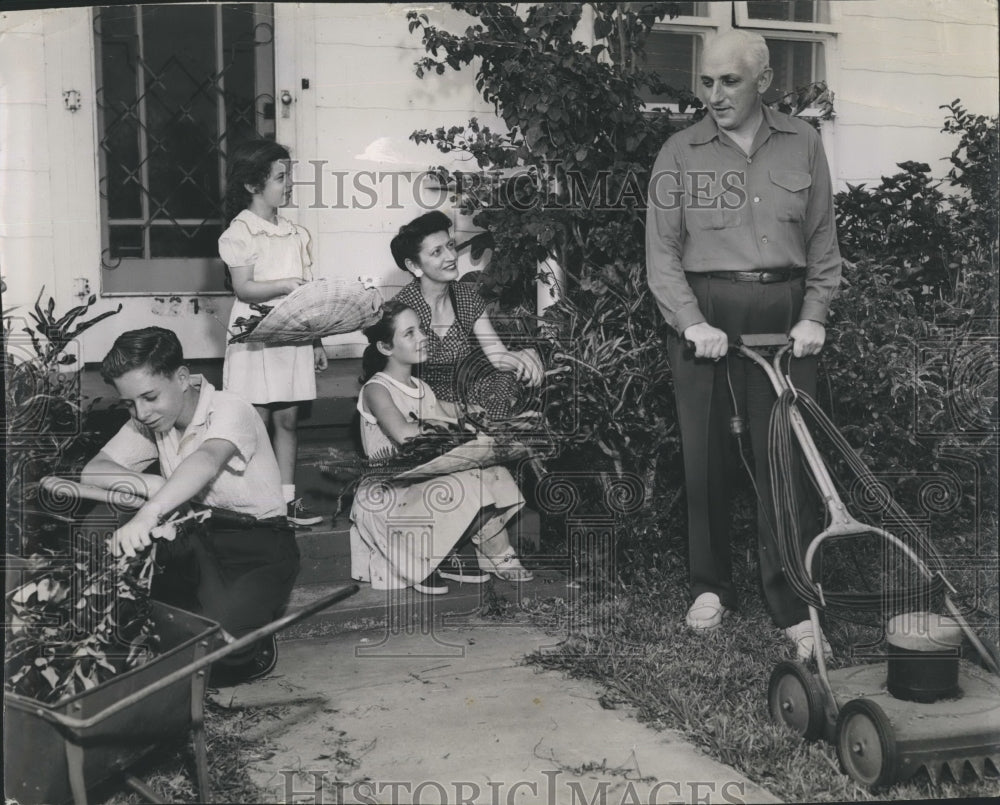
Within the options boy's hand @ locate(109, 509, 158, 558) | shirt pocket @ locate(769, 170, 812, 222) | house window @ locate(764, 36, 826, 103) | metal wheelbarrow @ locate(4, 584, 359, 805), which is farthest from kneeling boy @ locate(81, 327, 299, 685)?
house window @ locate(764, 36, 826, 103)

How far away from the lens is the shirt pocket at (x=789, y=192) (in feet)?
14.4

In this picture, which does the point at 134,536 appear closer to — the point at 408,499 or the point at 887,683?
the point at 408,499

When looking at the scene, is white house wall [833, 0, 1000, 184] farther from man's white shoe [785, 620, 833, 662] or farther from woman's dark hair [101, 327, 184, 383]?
woman's dark hair [101, 327, 184, 383]

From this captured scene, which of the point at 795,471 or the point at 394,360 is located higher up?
the point at 394,360

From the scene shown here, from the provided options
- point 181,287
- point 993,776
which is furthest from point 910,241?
→ point 181,287

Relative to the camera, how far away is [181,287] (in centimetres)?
476

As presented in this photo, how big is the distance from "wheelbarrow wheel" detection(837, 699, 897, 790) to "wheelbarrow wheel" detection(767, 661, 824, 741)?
0.11m

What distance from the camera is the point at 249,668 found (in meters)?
4.21

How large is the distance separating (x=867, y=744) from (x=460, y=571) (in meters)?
2.08

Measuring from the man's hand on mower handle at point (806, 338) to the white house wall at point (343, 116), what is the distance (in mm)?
1080

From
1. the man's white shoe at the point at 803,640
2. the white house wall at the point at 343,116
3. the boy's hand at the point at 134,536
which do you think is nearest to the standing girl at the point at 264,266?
the white house wall at the point at 343,116

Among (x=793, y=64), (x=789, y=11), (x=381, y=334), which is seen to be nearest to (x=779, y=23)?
(x=789, y=11)

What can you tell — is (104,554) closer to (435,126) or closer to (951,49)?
(435,126)

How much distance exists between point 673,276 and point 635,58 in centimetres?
146
